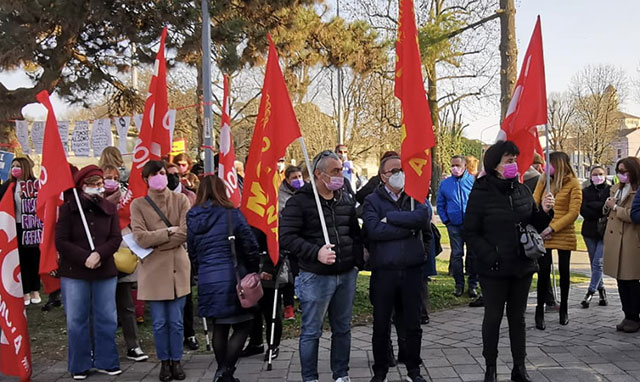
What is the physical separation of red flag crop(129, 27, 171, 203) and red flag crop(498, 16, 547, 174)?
3.76m

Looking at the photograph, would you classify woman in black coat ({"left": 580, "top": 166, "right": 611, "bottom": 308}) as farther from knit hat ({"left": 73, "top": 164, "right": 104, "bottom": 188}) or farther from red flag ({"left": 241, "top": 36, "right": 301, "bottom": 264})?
knit hat ({"left": 73, "top": 164, "right": 104, "bottom": 188})

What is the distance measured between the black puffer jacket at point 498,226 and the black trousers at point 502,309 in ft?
0.34

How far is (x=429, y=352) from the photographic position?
5.82 metres

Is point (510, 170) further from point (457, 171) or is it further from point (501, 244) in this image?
point (457, 171)

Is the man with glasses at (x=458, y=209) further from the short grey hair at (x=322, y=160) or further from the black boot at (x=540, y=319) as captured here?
the short grey hair at (x=322, y=160)

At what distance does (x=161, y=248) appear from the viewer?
5277 millimetres

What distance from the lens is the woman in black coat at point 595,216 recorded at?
7.49 meters

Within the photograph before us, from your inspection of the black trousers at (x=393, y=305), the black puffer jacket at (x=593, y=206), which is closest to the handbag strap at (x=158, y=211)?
the black trousers at (x=393, y=305)

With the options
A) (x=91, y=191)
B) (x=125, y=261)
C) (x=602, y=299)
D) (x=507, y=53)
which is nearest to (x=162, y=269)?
(x=125, y=261)

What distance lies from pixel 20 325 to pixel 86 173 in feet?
4.92

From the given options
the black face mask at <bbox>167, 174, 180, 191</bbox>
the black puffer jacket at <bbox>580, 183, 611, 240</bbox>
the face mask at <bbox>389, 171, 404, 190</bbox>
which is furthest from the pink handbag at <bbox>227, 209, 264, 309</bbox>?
the black puffer jacket at <bbox>580, 183, 611, 240</bbox>

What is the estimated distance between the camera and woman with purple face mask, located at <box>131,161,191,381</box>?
5.16m

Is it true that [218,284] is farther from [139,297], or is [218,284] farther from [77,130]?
[77,130]

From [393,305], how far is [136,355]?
2.84m
